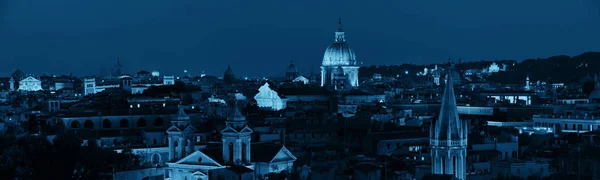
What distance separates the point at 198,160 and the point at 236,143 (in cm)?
144

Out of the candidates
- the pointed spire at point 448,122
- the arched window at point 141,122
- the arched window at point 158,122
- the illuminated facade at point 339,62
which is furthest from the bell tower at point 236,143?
the illuminated facade at point 339,62

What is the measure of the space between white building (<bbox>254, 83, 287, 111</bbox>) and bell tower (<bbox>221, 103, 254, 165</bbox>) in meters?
42.3

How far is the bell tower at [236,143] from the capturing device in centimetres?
3112

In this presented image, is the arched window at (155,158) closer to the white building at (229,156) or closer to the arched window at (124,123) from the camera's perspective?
the white building at (229,156)

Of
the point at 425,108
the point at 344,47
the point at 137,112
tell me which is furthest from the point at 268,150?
the point at 344,47

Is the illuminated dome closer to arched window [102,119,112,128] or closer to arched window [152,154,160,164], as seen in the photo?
arched window [102,119,112,128]

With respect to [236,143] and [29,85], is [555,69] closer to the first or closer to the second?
[29,85]

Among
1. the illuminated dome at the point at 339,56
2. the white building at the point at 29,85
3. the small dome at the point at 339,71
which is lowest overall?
the white building at the point at 29,85

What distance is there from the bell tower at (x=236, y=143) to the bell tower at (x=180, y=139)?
181 cm

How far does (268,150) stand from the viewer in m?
32.0

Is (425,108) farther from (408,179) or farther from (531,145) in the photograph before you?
(408,179)

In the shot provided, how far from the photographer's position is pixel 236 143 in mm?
31156

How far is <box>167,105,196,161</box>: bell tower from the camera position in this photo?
32.8 meters

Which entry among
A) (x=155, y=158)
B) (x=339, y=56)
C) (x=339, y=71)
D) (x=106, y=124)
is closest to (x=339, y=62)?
(x=339, y=56)
